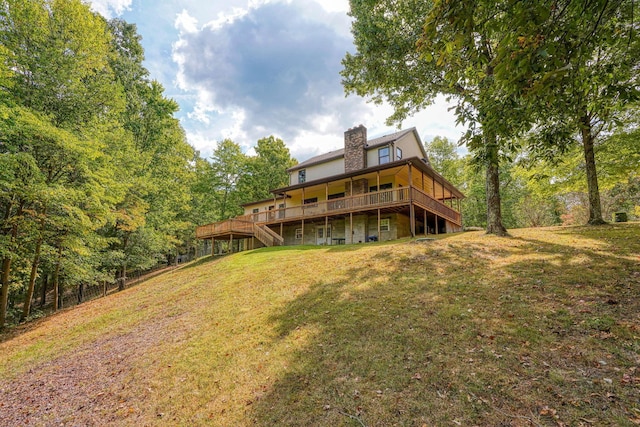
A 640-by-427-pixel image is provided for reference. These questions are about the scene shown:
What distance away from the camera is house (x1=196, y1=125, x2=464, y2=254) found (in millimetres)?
18547

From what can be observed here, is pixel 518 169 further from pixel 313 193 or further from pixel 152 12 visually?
pixel 152 12

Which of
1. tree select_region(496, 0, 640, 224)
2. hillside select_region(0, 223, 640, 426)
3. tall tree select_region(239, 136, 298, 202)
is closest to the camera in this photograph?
hillside select_region(0, 223, 640, 426)

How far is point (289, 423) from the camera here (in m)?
3.78

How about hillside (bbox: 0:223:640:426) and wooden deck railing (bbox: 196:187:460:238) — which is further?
wooden deck railing (bbox: 196:187:460:238)

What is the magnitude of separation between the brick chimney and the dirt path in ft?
58.1

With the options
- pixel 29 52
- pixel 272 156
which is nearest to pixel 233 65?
pixel 29 52

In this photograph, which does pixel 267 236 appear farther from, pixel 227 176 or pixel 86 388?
pixel 227 176

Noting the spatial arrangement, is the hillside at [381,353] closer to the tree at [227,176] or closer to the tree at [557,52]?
the tree at [557,52]

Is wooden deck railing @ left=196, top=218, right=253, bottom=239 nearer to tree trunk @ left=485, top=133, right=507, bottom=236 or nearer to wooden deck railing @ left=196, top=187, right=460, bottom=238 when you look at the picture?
wooden deck railing @ left=196, top=187, right=460, bottom=238

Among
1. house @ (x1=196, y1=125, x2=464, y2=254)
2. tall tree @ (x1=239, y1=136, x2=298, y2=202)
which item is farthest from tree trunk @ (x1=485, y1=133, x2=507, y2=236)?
tall tree @ (x1=239, y1=136, x2=298, y2=202)

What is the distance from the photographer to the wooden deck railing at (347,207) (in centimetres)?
1742

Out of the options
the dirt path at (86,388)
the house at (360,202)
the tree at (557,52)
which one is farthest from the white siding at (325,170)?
the tree at (557,52)

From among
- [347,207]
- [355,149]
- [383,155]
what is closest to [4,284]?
[347,207]

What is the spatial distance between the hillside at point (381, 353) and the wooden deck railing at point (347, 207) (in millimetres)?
8010
